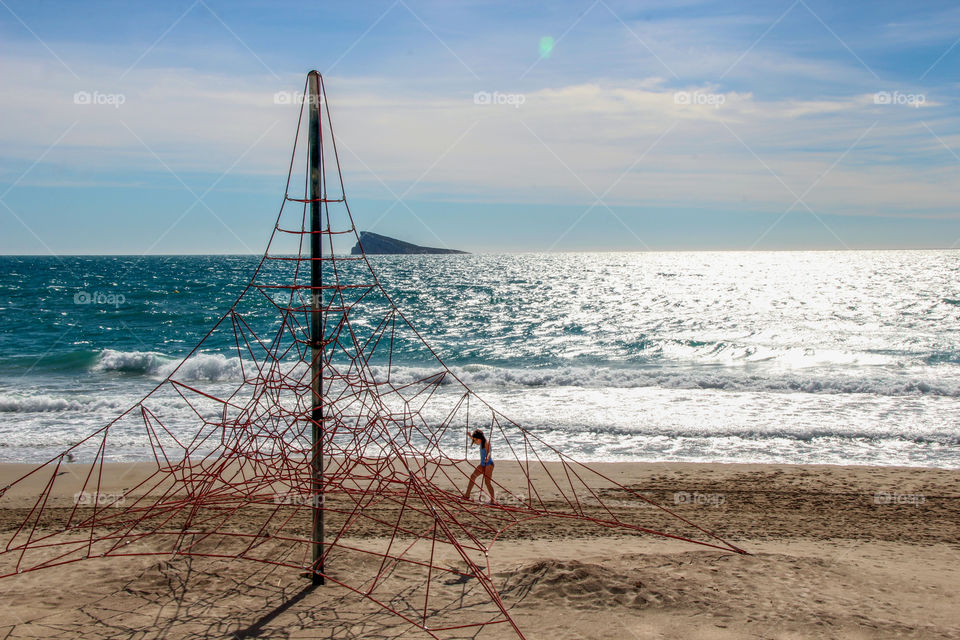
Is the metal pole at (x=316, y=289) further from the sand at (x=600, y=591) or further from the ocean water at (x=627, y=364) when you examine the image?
the ocean water at (x=627, y=364)

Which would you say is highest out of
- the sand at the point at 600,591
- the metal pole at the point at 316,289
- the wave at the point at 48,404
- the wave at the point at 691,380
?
the metal pole at the point at 316,289

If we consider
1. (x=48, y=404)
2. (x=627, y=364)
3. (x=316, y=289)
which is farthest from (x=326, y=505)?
(x=627, y=364)

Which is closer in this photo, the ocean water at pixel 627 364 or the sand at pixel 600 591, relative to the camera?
the sand at pixel 600 591

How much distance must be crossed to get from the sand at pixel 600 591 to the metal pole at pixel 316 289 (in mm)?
829

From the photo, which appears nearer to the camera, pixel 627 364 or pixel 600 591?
pixel 600 591

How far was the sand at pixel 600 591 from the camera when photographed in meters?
5.78

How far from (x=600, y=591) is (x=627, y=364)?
19859 mm

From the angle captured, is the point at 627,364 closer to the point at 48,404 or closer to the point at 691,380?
the point at 691,380

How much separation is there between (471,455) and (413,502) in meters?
2.84

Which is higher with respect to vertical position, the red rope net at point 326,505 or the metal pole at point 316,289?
the metal pole at point 316,289

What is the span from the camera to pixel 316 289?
600 centimetres

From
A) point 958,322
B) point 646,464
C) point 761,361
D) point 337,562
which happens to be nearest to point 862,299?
point 958,322

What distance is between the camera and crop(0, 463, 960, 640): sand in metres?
5.78

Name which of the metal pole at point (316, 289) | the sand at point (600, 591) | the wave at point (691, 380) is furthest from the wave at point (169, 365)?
the metal pole at point (316, 289)
